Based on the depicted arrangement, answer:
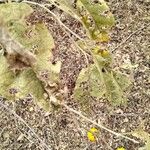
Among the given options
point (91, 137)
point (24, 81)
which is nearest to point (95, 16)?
point (24, 81)

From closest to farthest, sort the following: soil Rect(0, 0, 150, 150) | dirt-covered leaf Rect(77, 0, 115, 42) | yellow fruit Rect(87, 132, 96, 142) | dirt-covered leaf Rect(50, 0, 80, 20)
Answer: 1. dirt-covered leaf Rect(50, 0, 80, 20)
2. dirt-covered leaf Rect(77, 0, 115, 42)
3. yellow fruit Rect(87, 132, 96, 142)
4. soil Rect(0, 0, 150, 150)

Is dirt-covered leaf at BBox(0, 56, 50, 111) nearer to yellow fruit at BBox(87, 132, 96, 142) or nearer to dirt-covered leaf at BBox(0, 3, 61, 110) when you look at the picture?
dirt-covered leaf at BBox(0, 3, 61, 110)

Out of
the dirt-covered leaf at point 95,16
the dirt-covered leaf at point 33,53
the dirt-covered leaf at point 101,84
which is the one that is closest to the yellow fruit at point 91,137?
the dirt-covered leaf at point 101,84

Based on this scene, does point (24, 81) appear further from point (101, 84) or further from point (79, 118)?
point (79, 118)

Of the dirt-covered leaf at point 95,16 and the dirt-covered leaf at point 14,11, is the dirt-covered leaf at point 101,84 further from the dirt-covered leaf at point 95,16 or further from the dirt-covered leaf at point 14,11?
the dirt-covered leaf at point 14,11

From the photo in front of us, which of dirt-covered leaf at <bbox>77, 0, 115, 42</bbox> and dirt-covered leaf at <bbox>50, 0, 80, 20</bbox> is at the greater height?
dirt-covered leaf at <bbox>50, 0, 80, 20</bbox>

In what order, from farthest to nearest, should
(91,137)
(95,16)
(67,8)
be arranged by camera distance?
1. (91,137)
2. (95,16)
3. (67,8)

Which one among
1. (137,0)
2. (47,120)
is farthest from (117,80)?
(137,0)

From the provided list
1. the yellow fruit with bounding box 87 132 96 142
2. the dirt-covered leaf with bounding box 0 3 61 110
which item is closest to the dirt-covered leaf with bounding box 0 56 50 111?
the dirt-covered leaf with bounding box 0 3 61 110
